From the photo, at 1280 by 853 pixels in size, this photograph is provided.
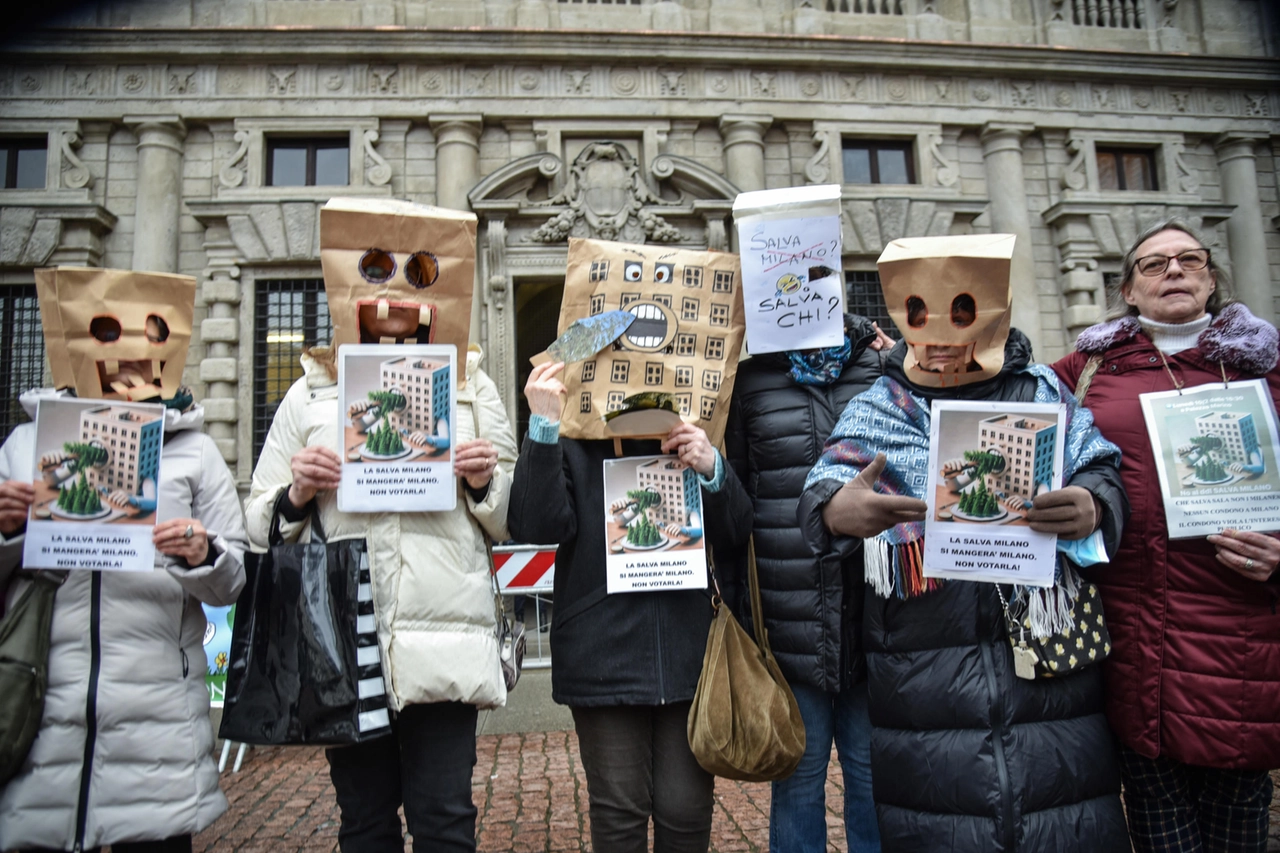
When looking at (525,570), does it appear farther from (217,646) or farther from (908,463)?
(908,463)

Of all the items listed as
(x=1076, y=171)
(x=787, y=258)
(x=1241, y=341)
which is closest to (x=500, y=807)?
(x=787, y=258)

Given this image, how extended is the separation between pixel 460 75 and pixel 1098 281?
28.2ft

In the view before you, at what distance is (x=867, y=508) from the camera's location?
2.14 metres

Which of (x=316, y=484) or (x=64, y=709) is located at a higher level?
(x=316, y=484)

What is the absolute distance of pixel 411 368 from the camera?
97.7 inches

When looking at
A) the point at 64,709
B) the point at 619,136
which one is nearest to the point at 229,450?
the point at 619,136

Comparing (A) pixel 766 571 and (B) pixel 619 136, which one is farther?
(B) pixel 619 136

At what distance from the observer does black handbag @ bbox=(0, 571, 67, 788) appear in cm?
229

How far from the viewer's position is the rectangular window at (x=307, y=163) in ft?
32.8

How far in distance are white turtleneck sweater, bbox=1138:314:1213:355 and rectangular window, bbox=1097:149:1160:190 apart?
10.1 meters

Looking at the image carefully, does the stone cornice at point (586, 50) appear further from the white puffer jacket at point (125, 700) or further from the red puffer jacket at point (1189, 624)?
the red puffer jacket at point (1189, 624)

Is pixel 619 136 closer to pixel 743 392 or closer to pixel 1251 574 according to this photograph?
pixel 743 392

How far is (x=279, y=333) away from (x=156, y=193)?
2.05 metres

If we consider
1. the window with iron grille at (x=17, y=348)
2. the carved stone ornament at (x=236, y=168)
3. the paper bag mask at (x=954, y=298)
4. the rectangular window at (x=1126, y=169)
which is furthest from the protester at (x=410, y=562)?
the rectangular window at (x=1126, y=169)
